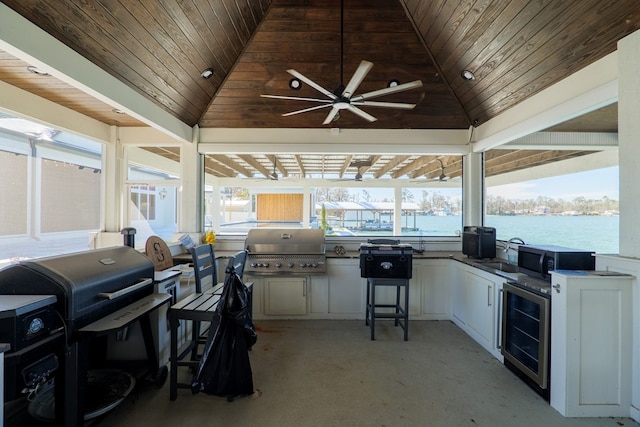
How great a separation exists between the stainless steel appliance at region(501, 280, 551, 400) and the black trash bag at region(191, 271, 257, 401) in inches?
82.3

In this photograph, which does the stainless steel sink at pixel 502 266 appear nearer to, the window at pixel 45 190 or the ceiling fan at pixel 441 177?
the ceiling fan at pixel 441 177

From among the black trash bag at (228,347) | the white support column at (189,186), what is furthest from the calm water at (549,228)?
the white support column at (189,186)

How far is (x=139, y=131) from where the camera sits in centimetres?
402

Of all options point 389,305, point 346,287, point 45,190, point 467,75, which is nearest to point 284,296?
point 346,287

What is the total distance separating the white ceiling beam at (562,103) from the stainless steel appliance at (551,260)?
1.18 m

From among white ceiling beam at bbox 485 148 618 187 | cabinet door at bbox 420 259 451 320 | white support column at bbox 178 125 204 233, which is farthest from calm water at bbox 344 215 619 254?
white support column at bbox 178 125 204 233

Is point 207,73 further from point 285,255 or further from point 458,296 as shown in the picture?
point 458,296

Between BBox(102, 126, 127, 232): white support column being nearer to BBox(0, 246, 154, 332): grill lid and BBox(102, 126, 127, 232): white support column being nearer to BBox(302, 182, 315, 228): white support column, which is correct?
BBox(0, 246, 154, 332): grill lid

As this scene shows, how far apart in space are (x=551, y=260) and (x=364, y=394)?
1.82 metres

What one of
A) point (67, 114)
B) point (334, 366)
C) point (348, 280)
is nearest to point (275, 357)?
point (334, 366)

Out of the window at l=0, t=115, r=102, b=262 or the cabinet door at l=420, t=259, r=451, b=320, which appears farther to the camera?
the cabinet door at l=420, t=259, r=451, b=320

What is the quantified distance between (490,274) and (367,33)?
2.80 meters

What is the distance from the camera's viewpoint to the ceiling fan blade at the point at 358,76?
2.07m

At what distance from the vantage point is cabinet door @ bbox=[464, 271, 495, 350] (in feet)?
9.17
